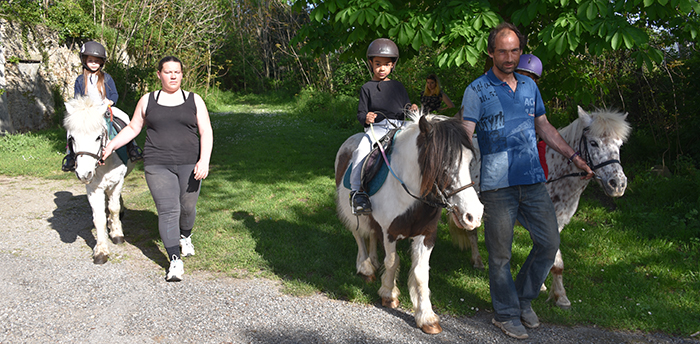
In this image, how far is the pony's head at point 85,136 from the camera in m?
4.45

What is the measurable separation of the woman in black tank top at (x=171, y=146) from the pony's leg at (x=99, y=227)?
769 mm

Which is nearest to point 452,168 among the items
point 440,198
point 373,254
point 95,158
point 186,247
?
point 440,198

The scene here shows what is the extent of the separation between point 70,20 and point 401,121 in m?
13.7

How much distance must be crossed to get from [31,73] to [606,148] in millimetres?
14915

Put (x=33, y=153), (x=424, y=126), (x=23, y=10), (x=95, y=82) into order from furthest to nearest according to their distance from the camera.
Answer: (x=23, y=10) < (x=33, y=153) < (x=95, y=82) < (x=424, y=126)

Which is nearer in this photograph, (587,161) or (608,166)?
(608,166)

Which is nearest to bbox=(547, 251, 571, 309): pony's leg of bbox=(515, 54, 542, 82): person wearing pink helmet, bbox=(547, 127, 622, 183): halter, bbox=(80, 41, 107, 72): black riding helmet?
bbox=(547, 127, 622, 183): halter

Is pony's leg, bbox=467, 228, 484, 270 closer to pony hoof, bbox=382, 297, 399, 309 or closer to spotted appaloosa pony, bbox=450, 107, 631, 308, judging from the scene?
spotted appaloosa pony, bbox=450, 107, 631, 308

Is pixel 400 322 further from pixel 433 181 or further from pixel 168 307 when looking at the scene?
pixel 168 307

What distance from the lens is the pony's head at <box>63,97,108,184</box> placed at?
4.45 meters

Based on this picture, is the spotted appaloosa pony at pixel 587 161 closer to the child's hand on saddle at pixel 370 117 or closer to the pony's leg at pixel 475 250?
the pony's leg at pixel 475 250

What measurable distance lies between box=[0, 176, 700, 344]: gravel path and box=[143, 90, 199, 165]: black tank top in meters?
1.22

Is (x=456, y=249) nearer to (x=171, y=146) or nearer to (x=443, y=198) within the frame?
(x=443, y=198)

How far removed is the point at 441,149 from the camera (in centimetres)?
292
